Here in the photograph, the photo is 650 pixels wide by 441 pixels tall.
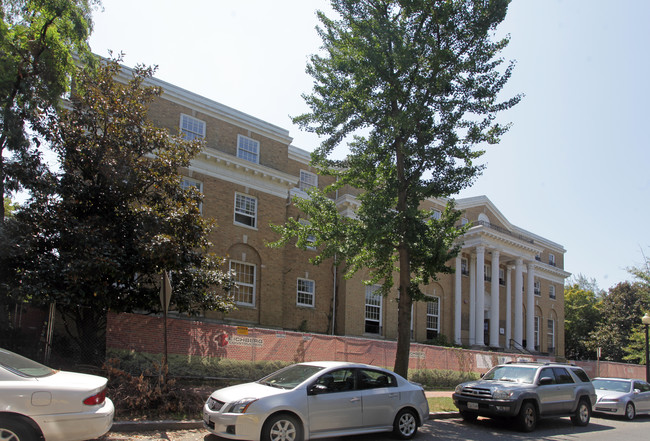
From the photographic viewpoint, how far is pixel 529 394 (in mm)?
12086

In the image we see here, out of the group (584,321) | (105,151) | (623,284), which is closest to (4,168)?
(105,151)

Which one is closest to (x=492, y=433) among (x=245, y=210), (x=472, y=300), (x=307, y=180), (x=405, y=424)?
(x=405, y=424)

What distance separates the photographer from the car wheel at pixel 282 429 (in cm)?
793

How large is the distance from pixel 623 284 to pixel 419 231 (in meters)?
49.4

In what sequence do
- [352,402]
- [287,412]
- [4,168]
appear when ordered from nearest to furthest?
[287,412] < [352,402] < [4,168]

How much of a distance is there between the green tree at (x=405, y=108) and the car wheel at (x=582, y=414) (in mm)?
4637

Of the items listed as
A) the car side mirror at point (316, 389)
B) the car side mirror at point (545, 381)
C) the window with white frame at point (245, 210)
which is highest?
the window with white frame at point (245, 210)

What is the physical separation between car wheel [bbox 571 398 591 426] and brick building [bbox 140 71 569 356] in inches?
229

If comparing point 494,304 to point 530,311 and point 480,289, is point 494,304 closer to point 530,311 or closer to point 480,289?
point 480,289

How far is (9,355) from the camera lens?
6.84 m

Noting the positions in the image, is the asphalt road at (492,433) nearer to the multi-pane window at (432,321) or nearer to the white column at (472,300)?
the multi-pane window at (432,321)

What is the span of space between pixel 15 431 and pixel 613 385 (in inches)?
680

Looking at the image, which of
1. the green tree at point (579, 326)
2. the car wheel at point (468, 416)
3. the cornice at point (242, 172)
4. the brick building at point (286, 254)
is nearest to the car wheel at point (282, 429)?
the car wheel at point (468, 416)

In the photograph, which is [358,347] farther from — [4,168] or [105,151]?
[4,168]
